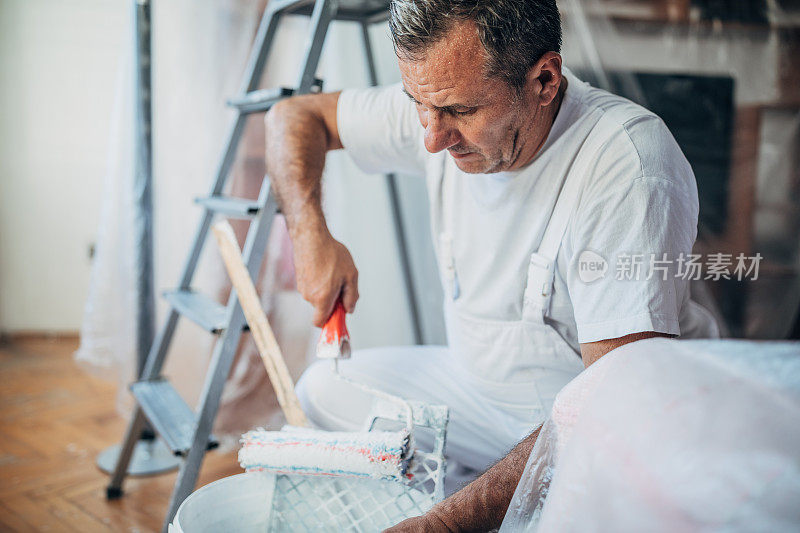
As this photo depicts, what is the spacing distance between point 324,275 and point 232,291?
0.37 m

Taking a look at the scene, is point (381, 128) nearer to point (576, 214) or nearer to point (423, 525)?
point (576, 214)

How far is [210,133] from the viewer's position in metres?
1.71

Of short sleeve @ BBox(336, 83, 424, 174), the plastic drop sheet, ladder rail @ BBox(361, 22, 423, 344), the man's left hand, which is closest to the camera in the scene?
the plastic drop sheet

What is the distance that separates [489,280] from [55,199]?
2.19 m

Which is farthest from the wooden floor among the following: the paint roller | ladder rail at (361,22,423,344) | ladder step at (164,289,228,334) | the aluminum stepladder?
the paint roller

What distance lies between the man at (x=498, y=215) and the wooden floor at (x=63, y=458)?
53cm

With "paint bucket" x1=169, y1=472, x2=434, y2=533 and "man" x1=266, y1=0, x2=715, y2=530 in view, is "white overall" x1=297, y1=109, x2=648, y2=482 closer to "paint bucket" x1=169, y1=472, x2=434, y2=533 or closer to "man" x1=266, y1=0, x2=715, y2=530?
"man" x1=266, y1=0, x2=715, y2=530

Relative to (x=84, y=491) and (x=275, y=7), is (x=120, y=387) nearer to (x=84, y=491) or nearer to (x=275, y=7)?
(x=84, y=491)

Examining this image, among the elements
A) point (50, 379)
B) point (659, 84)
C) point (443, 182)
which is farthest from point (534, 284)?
point (50, 379)

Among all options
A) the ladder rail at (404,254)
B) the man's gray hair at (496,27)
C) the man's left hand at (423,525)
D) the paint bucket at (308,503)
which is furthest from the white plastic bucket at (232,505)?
the ladder rail at (404,254)

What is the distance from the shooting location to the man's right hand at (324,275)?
1.02 meters

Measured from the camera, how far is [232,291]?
4.35ft

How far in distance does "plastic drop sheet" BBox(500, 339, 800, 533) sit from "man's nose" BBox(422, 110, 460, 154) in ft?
1.34

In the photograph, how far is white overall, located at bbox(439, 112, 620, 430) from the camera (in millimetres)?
921
